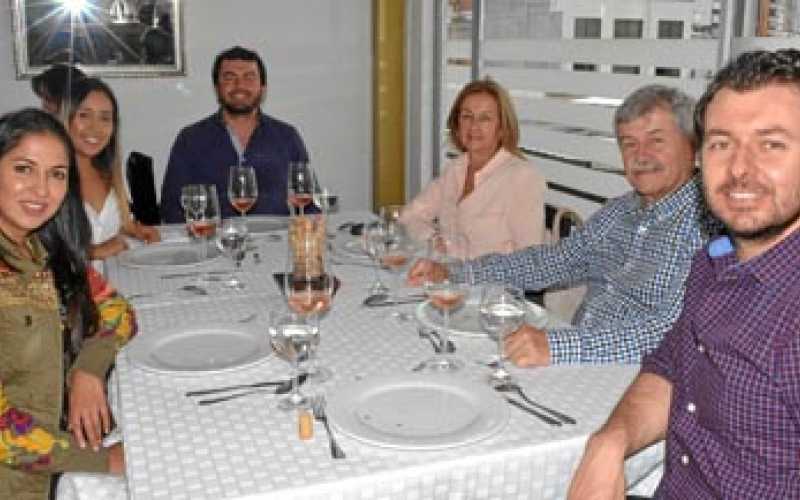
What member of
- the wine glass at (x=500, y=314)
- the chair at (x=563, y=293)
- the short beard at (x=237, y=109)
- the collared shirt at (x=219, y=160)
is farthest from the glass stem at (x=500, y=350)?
the short beard at (x=237, y=109)

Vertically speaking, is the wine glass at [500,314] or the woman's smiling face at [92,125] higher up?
the woman's smiling face at [92,125]

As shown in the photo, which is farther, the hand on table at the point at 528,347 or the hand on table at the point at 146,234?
the hand on table at the point at 146,234

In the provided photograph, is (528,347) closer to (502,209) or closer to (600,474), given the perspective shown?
(600,474)

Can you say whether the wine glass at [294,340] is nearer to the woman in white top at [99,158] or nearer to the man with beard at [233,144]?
the woman in white top at [99,158]

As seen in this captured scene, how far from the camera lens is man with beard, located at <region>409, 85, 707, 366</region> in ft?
5.19

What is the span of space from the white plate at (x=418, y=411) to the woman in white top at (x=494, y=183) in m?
1.38

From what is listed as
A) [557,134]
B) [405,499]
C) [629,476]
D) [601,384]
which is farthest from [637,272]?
[557,134]

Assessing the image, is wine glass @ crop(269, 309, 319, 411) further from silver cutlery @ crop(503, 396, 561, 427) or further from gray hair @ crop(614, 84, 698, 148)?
gray hair @ crop(614, 84, 698, 148)

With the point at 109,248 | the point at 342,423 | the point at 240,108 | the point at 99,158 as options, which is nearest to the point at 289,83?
the point at 240,108

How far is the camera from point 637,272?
194 cm

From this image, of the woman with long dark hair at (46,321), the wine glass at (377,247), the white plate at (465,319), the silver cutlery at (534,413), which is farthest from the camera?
the wine glass at (377,247)

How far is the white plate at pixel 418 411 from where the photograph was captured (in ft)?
3.96

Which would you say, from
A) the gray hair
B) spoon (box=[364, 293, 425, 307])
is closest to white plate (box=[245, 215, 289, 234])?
spoon (box=[364, 293, 425, 307])

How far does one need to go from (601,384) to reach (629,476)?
167 millimetres
